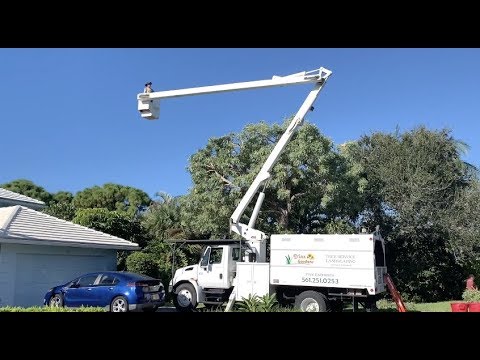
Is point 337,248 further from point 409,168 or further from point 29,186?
point 29,186

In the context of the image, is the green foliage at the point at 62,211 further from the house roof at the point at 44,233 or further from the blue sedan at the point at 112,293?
the blue sedan at the point at 112,293

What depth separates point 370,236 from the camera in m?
13.3

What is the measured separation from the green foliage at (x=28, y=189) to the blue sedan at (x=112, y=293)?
29.6 metres

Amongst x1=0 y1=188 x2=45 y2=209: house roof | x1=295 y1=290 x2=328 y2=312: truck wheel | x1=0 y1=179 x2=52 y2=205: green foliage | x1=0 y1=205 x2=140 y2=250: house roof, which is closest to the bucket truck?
x1=295 y1=290 x2=328 y2=312: truck wheel

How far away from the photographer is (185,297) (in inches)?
633

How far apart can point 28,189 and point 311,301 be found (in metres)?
36.5

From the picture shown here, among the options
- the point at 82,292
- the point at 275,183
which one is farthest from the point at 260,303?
the point at 275,183

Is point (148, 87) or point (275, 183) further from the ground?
point (148, 87)

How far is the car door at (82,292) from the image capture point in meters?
14.6

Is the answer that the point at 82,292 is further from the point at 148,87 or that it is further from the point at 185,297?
the point at 148,87

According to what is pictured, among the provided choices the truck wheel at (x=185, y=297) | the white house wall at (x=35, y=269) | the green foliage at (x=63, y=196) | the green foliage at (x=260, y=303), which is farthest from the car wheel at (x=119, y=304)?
the green foliage at (x=63, y=196)

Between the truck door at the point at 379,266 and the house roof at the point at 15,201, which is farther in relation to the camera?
the house roof at the point at 15,201
